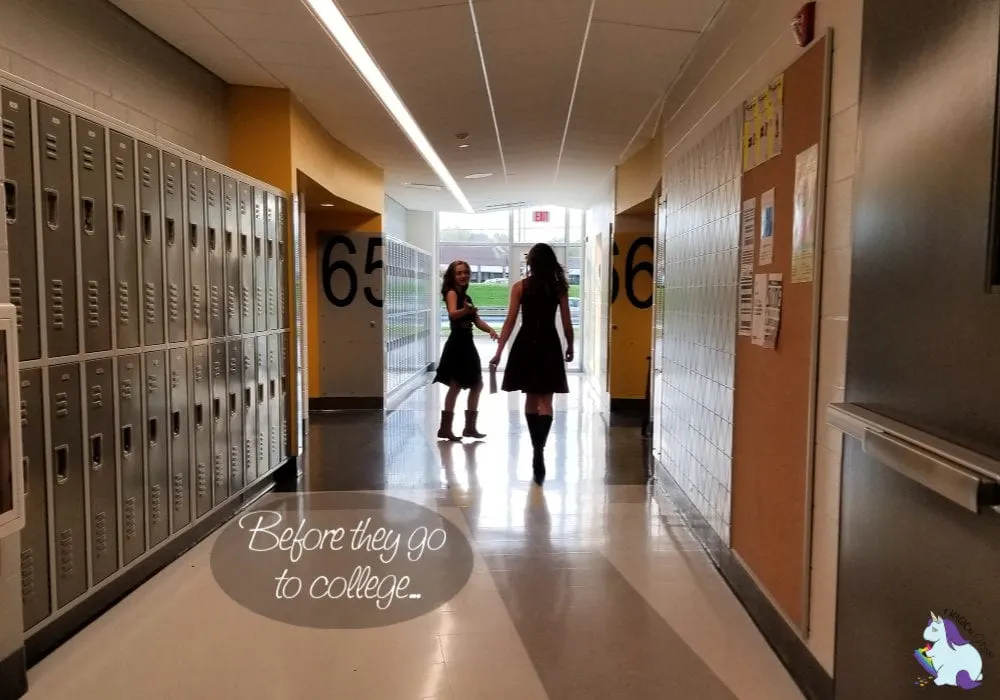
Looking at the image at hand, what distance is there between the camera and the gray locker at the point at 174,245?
3.08m

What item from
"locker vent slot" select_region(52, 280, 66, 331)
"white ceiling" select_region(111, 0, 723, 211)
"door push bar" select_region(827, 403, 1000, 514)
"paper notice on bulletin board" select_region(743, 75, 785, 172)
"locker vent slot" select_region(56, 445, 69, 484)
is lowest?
"locker vent slot" select_region(56, 445, 69, 484)

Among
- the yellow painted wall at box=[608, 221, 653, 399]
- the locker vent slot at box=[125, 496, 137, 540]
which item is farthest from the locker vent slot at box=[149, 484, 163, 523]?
the yellow painted wall at box=[608, 221, 653, 399]

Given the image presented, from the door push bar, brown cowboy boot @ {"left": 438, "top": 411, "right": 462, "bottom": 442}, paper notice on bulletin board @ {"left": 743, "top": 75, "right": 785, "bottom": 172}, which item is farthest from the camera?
brown cowboy boot @ {"left": 438, "top": 411, "right": 462, "bottom": 442}

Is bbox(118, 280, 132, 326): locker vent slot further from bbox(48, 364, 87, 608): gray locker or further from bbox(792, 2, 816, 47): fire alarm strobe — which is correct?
bbox(792, 2, 816, 47): fire alarm strobe

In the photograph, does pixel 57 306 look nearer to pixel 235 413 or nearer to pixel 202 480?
pixel 202 480

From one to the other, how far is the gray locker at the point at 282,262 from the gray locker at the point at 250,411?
0.54 m

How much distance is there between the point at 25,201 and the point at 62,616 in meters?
1.46

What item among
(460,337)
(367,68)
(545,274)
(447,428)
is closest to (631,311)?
(460,337)

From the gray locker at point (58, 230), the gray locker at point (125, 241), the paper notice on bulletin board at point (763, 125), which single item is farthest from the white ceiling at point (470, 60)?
the gray locker at point (58, 230)

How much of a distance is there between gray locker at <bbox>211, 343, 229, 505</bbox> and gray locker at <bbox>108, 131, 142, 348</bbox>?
0.75 m

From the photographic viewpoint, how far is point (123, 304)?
2746 millimetres

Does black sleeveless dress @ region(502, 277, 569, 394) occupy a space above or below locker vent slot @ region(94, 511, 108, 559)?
above

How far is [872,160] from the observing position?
174cm
